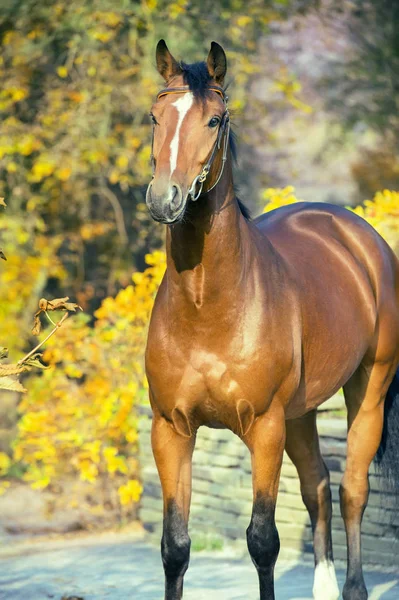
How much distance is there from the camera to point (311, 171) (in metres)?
26.8

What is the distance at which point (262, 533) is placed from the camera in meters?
4.00

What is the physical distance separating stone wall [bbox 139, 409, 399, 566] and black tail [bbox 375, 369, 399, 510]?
0.20 meters

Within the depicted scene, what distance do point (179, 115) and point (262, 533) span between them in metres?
1.67

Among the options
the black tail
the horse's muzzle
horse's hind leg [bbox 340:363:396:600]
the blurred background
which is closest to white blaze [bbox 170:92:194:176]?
the horse's muzzle

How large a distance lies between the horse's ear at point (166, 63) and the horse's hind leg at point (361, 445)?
1.96 metres

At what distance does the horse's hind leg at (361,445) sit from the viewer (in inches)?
198

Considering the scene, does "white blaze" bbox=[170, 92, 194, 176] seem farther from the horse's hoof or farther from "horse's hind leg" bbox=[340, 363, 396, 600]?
the horse's hoof

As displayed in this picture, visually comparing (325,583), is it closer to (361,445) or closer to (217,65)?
(361,445)

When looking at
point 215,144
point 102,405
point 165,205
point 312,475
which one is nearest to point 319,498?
point 312,475

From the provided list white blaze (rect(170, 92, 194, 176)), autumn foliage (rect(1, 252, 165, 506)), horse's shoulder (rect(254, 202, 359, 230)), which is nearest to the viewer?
white blaze (rect(170, 92, 194, 176))

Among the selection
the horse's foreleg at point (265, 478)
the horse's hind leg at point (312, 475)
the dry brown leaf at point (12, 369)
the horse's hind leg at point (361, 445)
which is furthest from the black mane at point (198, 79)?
the horse's hind leg at point (312, 475)

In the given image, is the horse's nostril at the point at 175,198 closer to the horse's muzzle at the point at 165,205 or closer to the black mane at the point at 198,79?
the horse's muzzle at the point at 165,205

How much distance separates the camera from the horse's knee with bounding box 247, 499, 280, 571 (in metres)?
3.99

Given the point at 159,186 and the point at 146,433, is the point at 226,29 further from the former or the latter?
the point at 159,186
